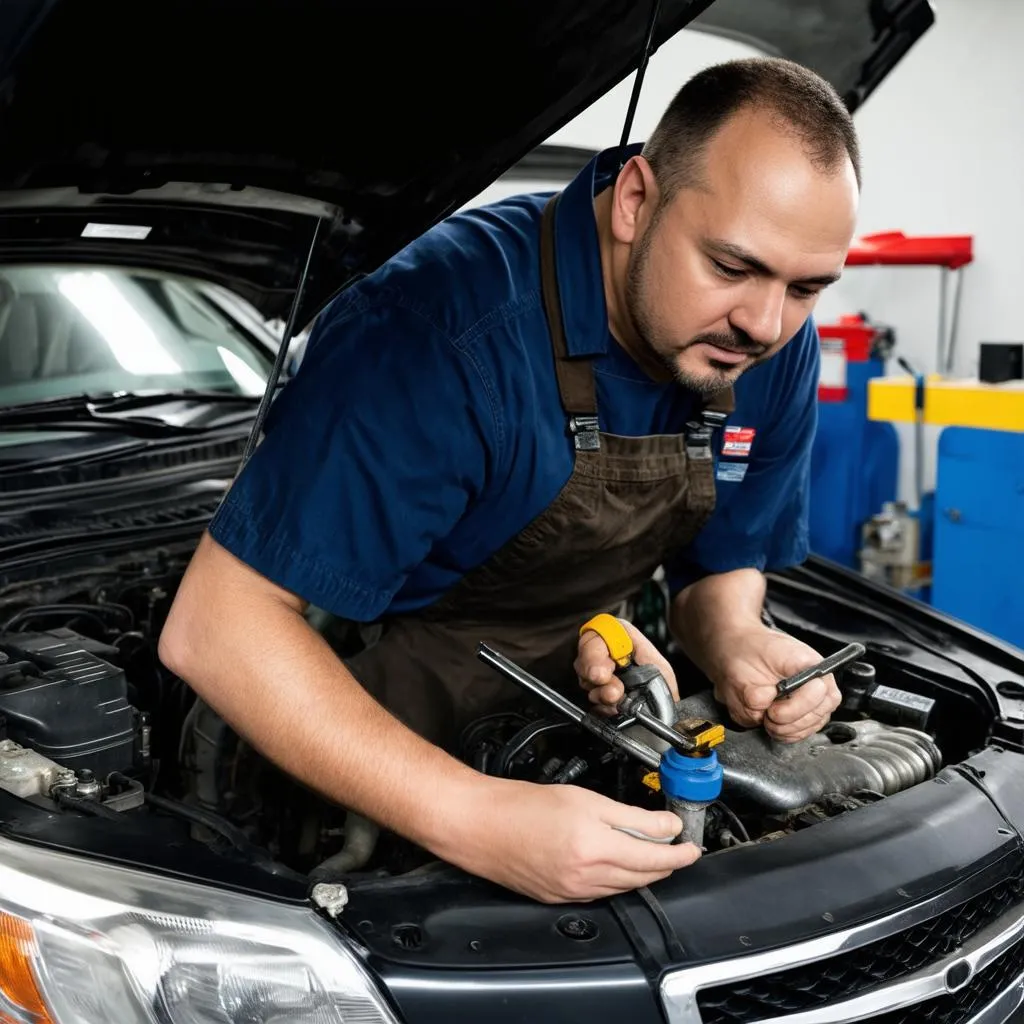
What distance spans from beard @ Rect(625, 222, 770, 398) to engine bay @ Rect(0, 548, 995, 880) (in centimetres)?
41

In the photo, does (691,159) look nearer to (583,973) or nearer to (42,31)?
(42,31)

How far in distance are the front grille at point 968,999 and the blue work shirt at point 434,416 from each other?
2.22 feet

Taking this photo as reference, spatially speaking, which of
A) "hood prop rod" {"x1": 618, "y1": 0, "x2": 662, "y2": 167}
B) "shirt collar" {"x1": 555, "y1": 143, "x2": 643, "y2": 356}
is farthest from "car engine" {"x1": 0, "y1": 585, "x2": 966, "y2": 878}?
"hood prop rod" {"x1": 618, "y1": 0, "x2": 662, "y2": 167}

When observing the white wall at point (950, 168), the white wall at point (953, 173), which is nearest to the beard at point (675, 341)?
the white wall at point (950, 168)

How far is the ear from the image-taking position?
4.08 ft

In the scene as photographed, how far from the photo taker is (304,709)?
1.07 m

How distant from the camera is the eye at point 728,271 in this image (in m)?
1.17

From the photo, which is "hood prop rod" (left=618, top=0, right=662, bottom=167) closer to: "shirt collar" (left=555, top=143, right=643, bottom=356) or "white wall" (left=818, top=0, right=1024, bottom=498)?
"shirt collar" (left=555, top=143, right=643, bottom=356)

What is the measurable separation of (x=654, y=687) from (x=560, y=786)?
21 centimetres

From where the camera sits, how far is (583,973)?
2.93ft

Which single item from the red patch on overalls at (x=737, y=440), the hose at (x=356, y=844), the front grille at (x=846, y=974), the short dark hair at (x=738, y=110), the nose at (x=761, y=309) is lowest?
the hose at (x=356, y=844)

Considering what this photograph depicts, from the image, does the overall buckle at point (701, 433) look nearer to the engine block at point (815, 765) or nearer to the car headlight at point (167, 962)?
the engine block at point (815, 765)

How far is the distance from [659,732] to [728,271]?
513 mm

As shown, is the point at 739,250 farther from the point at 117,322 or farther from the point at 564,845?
the point at 117,322
